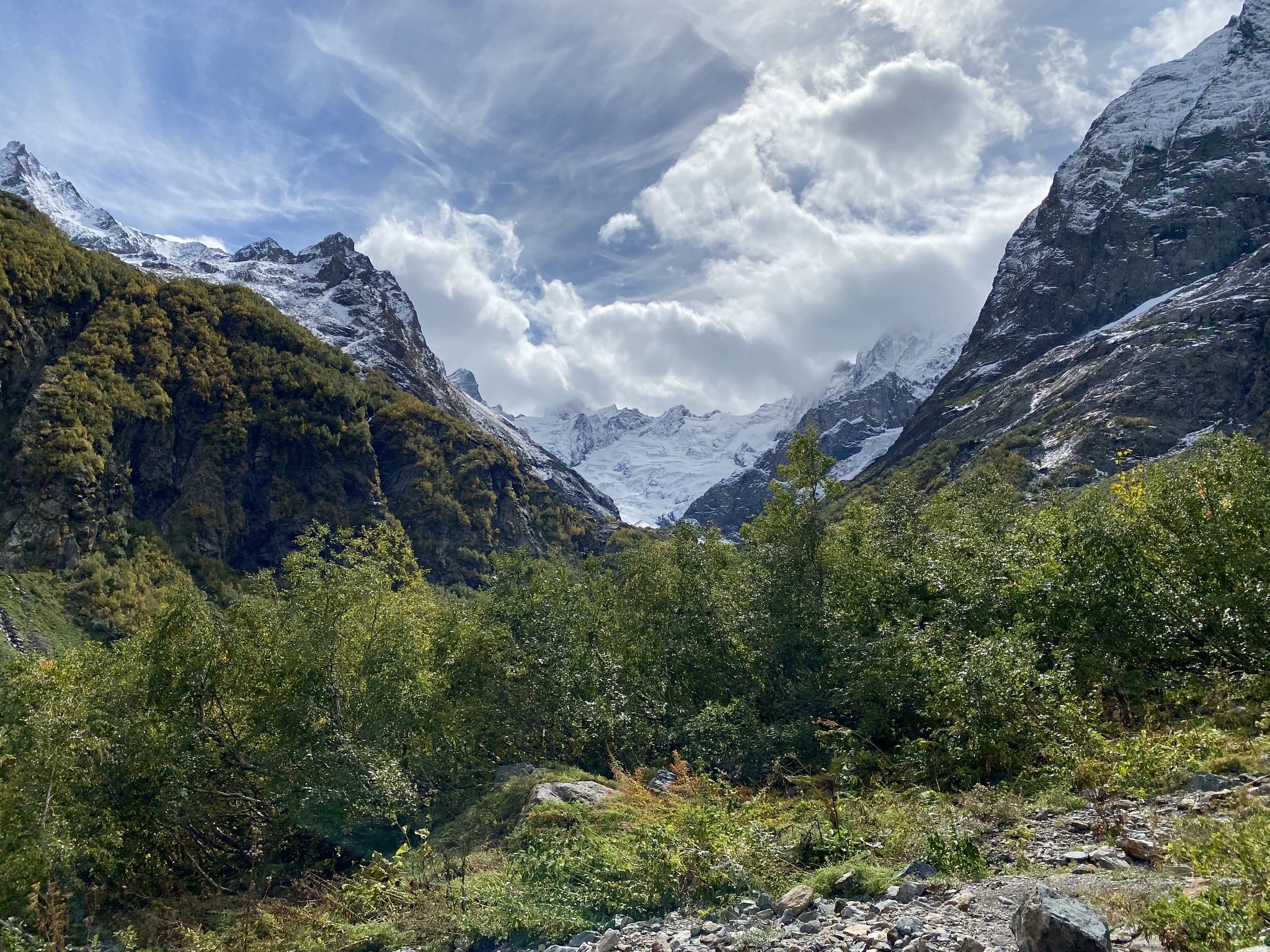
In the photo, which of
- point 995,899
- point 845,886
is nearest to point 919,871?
point 845,886

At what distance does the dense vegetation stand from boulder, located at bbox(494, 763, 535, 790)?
0.71 m

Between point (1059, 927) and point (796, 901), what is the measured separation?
3.81 metres

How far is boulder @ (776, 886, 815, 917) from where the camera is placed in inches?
332

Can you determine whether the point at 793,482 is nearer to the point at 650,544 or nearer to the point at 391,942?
the point at 650,544

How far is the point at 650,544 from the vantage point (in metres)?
36.7

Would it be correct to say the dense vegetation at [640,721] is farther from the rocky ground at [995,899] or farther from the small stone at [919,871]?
the rocky ground at [995,899]

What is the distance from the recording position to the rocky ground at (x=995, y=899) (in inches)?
261

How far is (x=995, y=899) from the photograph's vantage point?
7.44m

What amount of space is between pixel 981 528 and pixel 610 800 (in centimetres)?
2045

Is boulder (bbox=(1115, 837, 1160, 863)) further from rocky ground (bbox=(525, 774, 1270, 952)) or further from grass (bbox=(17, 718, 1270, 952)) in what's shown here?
grass (bbox=(17, 718, 1270, 952))

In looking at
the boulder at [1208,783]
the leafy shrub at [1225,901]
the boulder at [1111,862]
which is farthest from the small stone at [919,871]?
the boulder at [1208,783]

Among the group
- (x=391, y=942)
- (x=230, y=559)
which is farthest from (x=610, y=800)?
(x=230, y=559)

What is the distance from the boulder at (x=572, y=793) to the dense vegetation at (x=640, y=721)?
26.6 inches

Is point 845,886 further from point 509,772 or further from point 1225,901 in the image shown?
point 509,772
